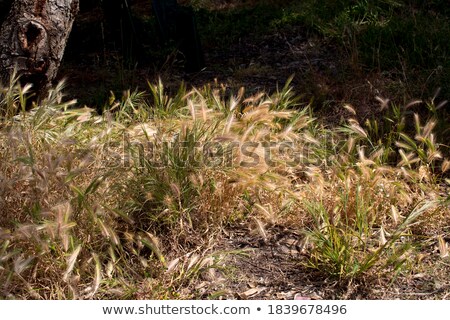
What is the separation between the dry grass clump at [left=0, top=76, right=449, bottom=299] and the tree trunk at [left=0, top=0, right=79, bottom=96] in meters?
0.28

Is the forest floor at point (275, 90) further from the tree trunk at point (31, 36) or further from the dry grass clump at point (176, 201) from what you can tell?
the tree trunk at point (31, 36)

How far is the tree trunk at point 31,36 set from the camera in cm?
491

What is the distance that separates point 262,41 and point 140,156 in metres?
3.13

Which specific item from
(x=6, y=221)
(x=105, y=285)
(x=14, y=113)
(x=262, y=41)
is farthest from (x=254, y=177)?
(x=262, y=41)

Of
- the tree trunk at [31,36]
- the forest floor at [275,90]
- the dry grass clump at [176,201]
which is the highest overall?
the tree trunk at [31,36]

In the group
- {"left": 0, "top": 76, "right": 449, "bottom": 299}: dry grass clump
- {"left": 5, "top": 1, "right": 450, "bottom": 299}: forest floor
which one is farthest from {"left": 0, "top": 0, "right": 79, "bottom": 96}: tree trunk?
{"left": 5, "top": 1, "right": 450, "bottom": 299}: forest floor

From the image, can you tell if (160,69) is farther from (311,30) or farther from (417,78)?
(417,78)

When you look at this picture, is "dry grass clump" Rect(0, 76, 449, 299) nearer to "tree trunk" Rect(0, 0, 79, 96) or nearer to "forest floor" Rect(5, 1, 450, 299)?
"forest floor" Rect(5, 1, 450, 299)

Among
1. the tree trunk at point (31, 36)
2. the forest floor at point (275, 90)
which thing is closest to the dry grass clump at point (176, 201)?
the forest floor at point (275, 90)

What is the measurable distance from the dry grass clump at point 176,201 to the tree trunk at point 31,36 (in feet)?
0.90

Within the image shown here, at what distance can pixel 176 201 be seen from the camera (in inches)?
157

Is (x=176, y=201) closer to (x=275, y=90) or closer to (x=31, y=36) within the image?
(x=31, y=36)

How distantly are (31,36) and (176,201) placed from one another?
1785mm

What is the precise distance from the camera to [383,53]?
235 inches
